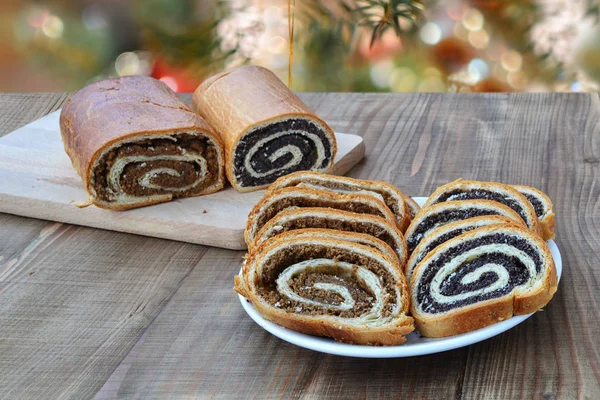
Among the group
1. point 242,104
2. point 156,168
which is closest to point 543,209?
point 242,104

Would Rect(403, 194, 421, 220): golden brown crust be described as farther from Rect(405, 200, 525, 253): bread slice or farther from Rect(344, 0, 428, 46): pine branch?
Rect(344, 0, 428, 46): pine branch

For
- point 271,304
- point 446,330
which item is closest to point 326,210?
point 271,304

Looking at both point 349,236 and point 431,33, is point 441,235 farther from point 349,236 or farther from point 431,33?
point 431,33

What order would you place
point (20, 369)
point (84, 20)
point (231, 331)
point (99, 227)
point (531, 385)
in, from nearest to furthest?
point (531, 385), point (20, 369), point (231, 331), point (99, 227), point (84, 20)

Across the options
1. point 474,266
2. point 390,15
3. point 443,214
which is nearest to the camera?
point 474,266

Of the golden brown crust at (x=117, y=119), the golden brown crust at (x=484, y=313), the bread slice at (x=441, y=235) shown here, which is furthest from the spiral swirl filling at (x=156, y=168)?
the golden brown crust at (x=484, y=313)

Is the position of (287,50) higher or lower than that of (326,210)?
lower

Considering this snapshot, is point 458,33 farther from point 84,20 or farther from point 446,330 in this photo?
point 446,330
